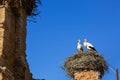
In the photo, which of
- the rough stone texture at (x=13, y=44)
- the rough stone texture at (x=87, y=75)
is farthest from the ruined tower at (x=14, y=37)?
the rough stone texture at (x=87, y=75)

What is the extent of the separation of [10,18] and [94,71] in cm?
392

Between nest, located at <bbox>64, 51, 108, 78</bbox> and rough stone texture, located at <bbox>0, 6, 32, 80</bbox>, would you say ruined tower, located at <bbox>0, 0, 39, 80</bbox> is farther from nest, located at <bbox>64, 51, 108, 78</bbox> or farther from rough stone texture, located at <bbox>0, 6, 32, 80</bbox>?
nest, located at <bbox>64, 51, 108, 78</bbox>

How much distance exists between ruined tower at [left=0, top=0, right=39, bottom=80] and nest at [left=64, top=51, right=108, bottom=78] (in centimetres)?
173

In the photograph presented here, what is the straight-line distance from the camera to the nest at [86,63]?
25.8m

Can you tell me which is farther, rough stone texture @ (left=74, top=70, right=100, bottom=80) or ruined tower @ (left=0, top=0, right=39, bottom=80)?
rough stone texture @ (left=74, top=70, right=100, bottom=80)

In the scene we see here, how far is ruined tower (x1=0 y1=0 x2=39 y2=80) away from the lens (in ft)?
78.2

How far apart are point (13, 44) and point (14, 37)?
1.17ft

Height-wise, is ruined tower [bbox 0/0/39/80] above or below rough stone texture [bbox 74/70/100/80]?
above

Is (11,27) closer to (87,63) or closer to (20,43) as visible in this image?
(20,43)

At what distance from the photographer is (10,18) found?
25188 millimetres

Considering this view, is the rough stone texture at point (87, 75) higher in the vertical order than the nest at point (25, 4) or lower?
lower

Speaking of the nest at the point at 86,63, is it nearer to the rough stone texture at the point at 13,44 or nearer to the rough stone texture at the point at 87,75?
the rough stone texture at the point at 87,75

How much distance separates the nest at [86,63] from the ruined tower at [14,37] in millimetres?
1733

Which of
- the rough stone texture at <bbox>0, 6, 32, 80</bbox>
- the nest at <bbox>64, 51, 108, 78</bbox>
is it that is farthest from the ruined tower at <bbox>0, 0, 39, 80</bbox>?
the nest at <bbox>64, 51, 108, 78</bbox>
